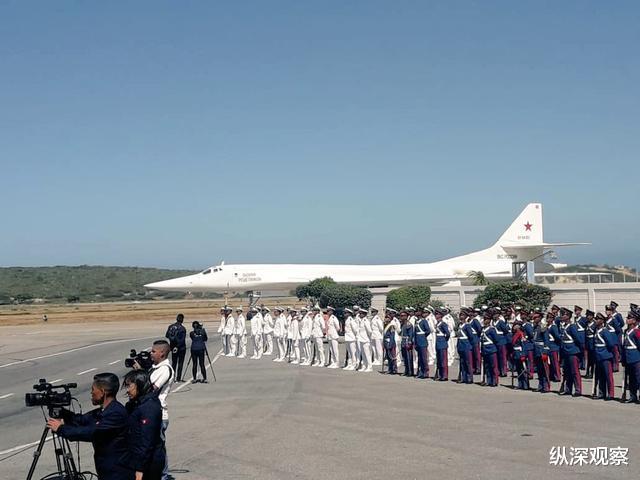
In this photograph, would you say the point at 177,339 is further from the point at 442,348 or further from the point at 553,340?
the point at 553,340

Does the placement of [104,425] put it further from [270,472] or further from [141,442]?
[270,472]

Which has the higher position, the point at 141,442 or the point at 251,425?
the point at 141,442

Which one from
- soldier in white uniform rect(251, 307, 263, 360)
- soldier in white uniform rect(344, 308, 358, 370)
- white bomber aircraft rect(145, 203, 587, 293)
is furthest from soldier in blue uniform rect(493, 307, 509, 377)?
white bomber aircraft rect(145, 203, 587, 293)

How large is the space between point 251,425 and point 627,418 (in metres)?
5.99

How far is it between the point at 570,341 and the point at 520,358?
1477 mm

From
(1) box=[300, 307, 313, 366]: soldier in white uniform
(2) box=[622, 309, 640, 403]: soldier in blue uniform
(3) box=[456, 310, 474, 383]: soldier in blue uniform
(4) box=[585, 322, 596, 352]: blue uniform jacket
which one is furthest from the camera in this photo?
(1) box=[300, 307, 313, 366]: soldier in white uniform

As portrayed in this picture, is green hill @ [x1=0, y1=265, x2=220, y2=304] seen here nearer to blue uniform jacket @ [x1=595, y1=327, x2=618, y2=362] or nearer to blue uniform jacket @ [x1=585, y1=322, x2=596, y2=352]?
blue uniform jacket @ [x1=585, y1=322, x2=596, y2=352]

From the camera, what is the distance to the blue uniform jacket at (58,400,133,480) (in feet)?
19.4

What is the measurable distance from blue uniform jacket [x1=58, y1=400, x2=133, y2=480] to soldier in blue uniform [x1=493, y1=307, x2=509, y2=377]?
41.2 ft

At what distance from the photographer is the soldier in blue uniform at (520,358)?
16.5 m

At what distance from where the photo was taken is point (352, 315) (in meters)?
22.4

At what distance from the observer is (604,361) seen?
1435cm

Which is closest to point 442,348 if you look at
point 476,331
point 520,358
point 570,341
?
point 476,331

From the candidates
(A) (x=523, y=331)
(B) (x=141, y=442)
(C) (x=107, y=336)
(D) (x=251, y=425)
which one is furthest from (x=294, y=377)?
(C) (x=107, y=336)
